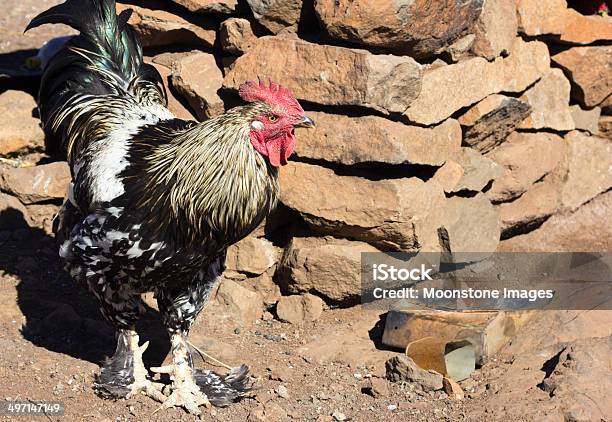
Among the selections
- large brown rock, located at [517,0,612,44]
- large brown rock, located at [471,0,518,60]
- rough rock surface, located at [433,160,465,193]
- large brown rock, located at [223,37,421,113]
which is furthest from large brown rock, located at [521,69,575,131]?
large brown rock, located at [223,37,421,113]

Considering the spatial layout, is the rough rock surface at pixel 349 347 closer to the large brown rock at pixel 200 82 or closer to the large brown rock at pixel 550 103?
the large brown rock at pixel 200 82

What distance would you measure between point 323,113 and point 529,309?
1.87 meters

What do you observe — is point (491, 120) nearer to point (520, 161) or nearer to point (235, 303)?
point (520, 161)

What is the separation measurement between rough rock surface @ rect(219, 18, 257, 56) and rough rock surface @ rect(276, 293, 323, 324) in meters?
Answer: 1.72

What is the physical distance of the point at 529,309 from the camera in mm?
6355

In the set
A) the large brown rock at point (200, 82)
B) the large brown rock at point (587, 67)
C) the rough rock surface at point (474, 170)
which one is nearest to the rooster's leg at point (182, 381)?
the large brown rock at point (200, 82)

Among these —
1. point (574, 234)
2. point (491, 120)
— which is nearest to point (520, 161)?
point (491, 120)

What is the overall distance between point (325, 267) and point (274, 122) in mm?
1983

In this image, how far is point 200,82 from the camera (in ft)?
21.3

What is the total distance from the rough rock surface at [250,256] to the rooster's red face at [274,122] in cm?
193

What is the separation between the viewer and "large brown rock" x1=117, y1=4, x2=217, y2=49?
6.57 metres

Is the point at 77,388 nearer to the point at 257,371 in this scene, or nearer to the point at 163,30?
the point at 257,371

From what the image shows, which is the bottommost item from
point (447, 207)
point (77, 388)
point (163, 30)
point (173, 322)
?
point (77, 388)

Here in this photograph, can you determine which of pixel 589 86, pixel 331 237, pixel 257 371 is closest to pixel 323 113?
pixel 331 237
